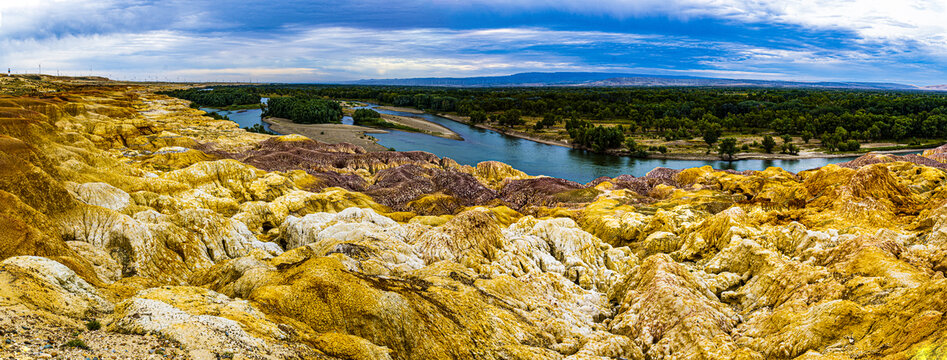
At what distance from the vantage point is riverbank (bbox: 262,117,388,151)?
121938mm

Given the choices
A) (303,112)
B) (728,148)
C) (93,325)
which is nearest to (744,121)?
(728,148)

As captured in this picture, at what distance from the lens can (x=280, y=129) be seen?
466 ft

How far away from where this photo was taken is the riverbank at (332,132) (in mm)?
121938

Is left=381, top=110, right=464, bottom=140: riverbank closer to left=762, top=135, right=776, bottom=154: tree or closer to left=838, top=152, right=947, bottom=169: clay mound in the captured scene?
left=762, top=135, right=776, bottom=154: tree

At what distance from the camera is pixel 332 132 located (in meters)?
135

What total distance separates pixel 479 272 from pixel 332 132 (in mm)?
119789

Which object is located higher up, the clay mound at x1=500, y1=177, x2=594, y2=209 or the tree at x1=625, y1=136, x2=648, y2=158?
the tree at x1=625, y1=136, x2=648, y2=158

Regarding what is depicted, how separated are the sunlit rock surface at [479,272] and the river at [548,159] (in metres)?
64.0

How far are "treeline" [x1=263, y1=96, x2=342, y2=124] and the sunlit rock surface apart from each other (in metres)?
118

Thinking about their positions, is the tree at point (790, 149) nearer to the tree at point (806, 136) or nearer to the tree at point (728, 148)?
the tree at point (806, 136)

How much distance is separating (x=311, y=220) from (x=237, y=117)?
16765 cm

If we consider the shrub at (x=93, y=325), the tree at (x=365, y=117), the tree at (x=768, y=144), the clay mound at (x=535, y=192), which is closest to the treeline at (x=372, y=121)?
the tree at (x=365, y=117)

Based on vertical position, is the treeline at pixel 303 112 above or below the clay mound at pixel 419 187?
above

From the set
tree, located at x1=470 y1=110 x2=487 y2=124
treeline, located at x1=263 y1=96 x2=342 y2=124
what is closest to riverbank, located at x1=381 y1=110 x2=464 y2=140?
tree, located at x1=470 y1=110 x2=487 y2=124
